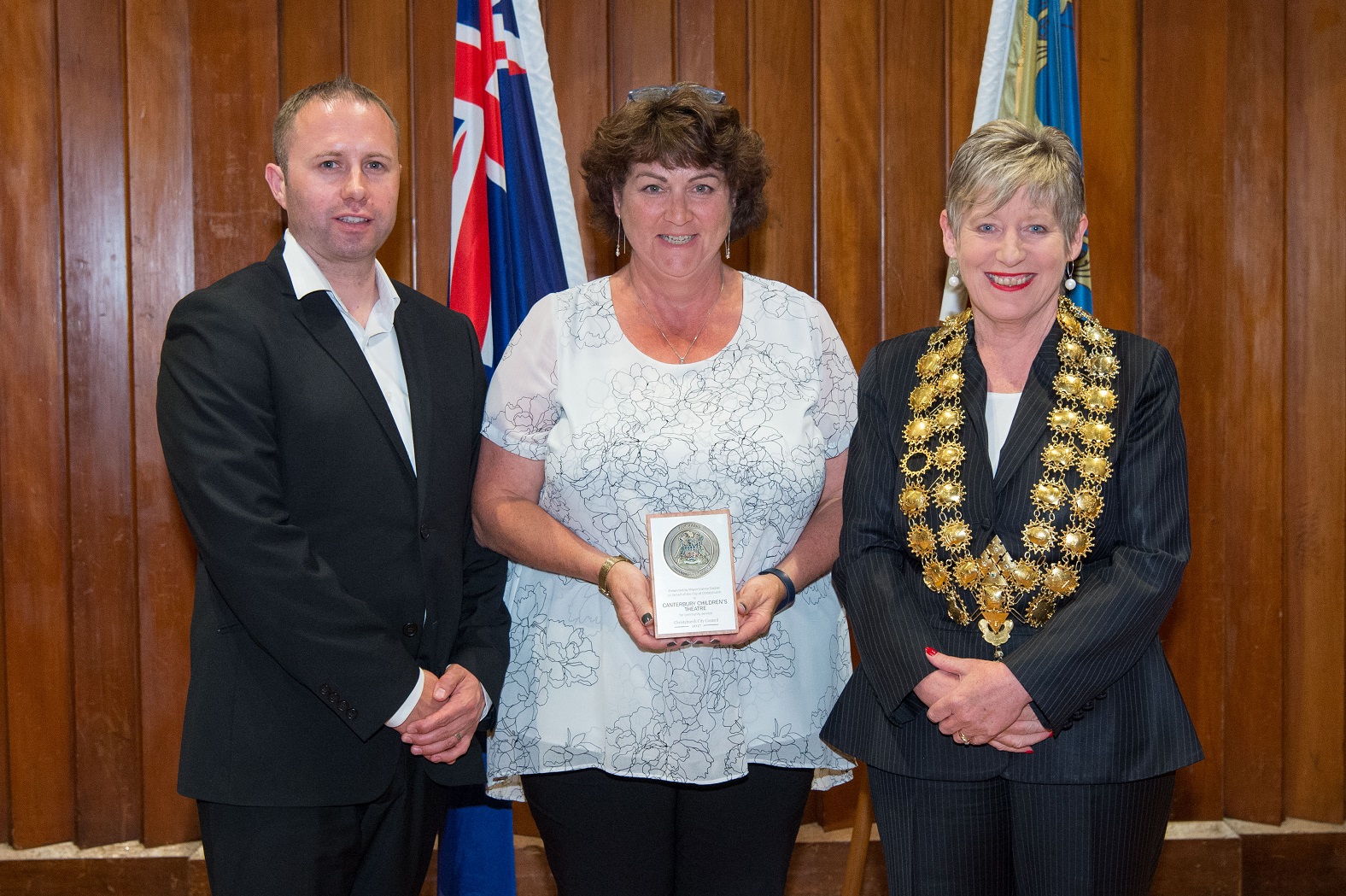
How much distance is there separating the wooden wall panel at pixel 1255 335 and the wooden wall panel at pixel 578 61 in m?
1.95

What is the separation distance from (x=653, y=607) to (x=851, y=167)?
186 cm

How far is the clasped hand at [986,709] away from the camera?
176 centimetres

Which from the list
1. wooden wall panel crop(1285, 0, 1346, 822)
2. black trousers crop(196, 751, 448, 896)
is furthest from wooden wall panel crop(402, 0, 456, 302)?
wooden wall panel crop(1285, 0, 1346, 822)

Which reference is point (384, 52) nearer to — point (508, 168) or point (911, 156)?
point (508, 168)

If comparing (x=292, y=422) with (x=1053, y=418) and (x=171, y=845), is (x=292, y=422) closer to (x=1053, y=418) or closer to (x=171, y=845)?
(x=1053, y=418)

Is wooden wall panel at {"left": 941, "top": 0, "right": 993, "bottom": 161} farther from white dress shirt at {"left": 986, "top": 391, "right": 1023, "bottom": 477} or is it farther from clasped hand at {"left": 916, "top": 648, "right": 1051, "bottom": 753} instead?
clasped hand at {"left": 916, "top": 648, "right": 1051, "bottom": 753}

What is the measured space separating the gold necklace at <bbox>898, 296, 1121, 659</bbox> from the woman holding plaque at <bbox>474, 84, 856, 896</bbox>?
10.8 inches

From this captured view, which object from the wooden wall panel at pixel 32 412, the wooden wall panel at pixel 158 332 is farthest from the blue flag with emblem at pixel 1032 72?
the wooden wall panel at pixel 32 412

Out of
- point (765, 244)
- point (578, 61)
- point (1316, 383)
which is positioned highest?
point (578, 61)

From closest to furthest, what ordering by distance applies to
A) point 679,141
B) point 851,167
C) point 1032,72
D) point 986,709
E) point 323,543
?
point 986,709
point 323,543
point 679,141
point 1032,72
point 851,167

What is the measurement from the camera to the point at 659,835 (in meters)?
2.06

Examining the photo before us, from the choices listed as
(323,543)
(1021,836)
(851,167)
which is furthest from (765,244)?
(1021,836)

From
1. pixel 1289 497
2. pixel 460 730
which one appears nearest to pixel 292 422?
pixel 460 730

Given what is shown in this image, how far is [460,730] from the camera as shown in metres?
1.99
